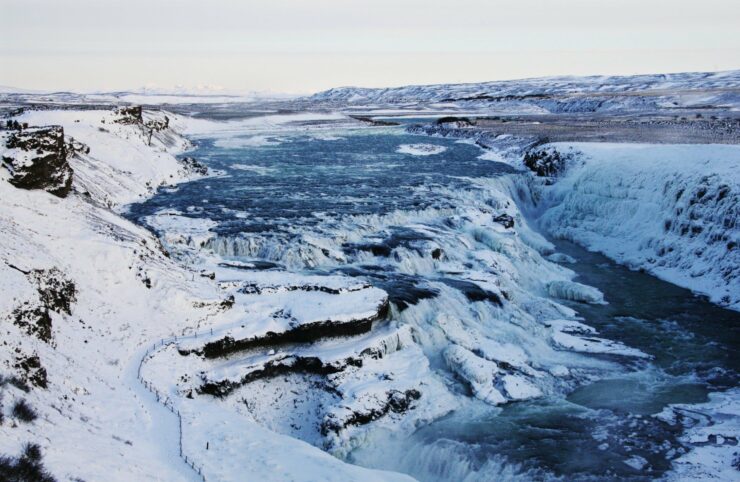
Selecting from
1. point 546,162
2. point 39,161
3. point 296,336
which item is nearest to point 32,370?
point 296,336

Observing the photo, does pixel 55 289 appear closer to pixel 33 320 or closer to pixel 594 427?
pixel 33 320

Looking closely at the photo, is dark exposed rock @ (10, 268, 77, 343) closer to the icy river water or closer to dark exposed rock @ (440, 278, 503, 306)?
the icy river water

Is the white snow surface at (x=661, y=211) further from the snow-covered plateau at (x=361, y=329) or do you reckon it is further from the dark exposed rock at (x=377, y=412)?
the dark exposed rock at (x=377, y=412)

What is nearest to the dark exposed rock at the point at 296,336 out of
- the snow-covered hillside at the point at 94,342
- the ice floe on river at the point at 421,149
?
the snow-covered hillside at the point at 94,342

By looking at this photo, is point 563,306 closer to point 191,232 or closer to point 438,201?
point 438,201

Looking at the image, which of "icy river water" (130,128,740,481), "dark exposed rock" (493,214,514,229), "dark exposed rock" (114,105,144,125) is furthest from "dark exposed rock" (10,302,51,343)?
"dark exposed rock" (114,105,144,125)

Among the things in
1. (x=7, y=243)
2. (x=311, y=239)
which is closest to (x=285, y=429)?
(x=7, y=243)
